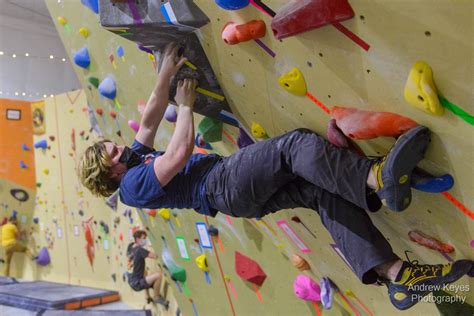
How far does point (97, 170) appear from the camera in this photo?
182 centimetres

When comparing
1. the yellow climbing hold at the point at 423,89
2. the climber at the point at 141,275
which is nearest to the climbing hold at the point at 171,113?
the yellow climbing hold at the point at 423,89

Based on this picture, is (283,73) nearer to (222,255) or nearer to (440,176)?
(440,176)

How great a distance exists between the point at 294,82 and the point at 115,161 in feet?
2.64

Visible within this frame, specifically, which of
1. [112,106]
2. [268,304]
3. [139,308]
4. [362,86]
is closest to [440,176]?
[362,86]

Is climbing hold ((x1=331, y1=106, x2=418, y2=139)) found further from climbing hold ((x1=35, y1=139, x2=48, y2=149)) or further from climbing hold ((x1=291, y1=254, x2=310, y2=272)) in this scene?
climbing hold ((x1=35, y1=139, x2=48, y2=149))

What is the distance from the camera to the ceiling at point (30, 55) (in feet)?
24.0

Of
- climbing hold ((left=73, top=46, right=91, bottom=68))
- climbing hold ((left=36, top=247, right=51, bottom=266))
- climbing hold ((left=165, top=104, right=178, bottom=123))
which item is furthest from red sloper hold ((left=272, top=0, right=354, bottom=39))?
climbing hold ((left=36, top=247, right=51, bottom=266))

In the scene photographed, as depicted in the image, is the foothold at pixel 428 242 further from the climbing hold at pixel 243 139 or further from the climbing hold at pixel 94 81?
the climbing hold at pixel 94 81

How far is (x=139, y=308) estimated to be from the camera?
5.10 meters

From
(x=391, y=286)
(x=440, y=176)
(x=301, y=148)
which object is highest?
(x=440, y=176)

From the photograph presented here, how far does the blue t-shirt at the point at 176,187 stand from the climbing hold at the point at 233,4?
0.62m

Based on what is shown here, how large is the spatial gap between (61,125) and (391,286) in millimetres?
5152

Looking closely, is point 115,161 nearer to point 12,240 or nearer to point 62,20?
point 62,20

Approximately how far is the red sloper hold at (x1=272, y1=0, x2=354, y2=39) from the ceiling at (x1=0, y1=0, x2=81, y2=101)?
21.9ft
